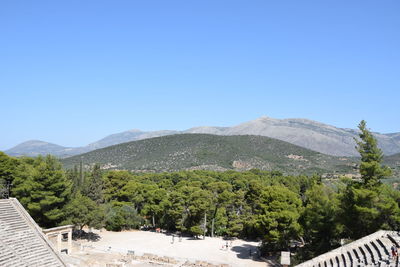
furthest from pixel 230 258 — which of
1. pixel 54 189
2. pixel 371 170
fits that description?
pixel 54 189

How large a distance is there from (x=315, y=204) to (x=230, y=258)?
876 centimetres

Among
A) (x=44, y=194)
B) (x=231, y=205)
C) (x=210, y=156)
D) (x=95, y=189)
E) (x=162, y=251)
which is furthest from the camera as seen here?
(x=210, y=156)

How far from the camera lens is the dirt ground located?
89.0 ft

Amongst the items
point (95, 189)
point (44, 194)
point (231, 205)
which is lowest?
point (231, 205)

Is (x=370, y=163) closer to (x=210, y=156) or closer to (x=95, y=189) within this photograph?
(x=95, y=189)

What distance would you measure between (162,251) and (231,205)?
41.9 feet

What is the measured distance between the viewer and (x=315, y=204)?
86.6ft

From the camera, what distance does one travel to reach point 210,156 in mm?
102375

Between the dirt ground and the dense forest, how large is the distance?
1902mm

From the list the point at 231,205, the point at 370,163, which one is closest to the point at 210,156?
the point at 231,205

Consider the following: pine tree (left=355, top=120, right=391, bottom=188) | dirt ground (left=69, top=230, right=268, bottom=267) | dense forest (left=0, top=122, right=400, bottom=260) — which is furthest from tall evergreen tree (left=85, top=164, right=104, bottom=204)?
pine tree (left=355, top=120, right=391, bottom=188)

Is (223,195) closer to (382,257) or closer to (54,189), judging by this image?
(54,189)

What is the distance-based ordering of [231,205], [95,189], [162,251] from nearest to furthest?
1. [162,251]
2. [95,189]
3. [231,205]

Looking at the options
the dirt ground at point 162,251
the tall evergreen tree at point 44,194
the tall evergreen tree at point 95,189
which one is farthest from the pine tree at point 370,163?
the tall evergreen tree at point 95,189
